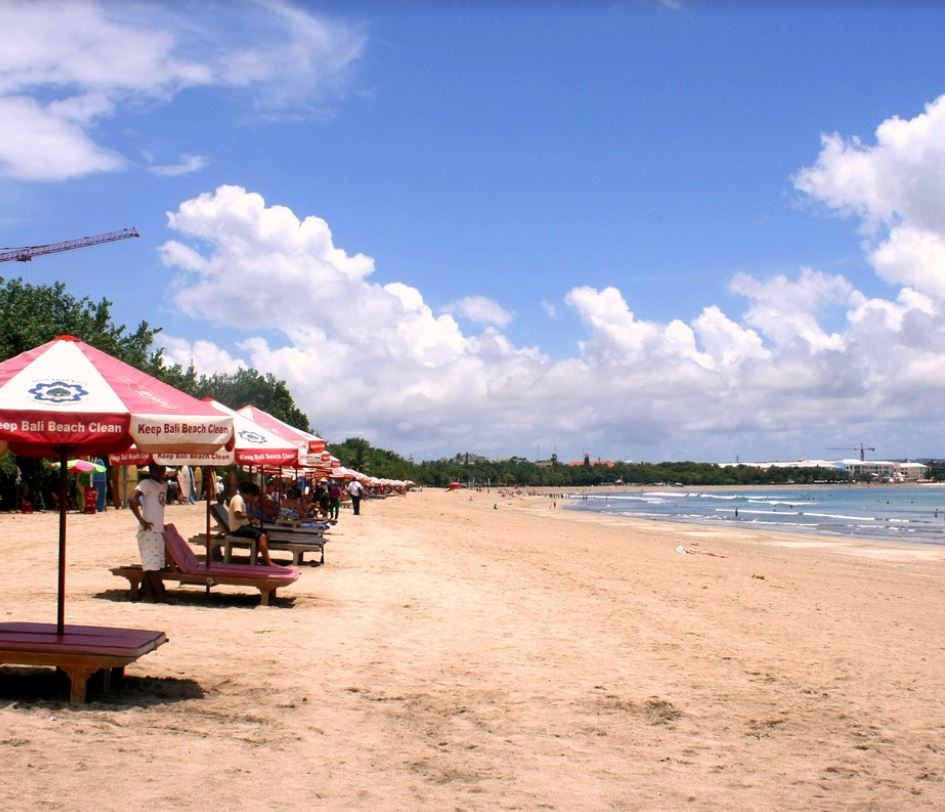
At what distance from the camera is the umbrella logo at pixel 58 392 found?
612cm

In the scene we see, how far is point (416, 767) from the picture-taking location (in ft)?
17.7

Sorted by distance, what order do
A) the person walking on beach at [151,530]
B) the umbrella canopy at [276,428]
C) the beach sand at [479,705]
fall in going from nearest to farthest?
1. the beach sand at [479,705]
2. the person walking on beach at [151,530]
3. the umbrella canopy at [276,428]

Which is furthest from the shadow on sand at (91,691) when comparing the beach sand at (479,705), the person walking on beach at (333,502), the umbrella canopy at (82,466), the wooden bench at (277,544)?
the person walking on beach at (333,502)

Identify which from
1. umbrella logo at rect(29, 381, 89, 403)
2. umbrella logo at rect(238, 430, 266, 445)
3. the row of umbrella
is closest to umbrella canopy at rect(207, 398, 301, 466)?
umbrella logo at rect(238, 430, 266, 445)

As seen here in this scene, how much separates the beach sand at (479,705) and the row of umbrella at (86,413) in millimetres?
1485

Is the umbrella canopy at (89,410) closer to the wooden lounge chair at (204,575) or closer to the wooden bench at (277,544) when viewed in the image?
the wooden lounge chair at (204,575)

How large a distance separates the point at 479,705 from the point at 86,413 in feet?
10.6

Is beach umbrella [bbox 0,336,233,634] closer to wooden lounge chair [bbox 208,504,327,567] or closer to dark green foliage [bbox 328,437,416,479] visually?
Answer: wooden lounge chair [bbox 208,504,327,567]

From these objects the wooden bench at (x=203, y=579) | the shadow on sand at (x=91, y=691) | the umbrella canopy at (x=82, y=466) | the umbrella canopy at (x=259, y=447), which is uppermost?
the umbrella canopy at (x=259, y=447)

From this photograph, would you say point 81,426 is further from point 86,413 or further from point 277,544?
point 277,544

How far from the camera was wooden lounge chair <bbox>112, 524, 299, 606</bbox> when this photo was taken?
1057 cm

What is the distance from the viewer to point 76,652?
6164mm

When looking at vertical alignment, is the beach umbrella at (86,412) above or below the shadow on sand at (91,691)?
above

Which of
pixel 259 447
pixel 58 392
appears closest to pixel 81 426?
pixel 58 392
